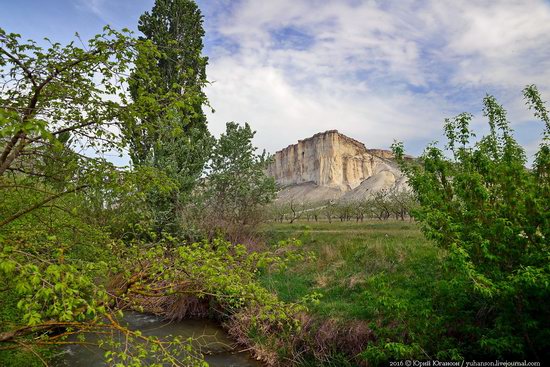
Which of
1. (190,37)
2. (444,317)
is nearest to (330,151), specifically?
→ (190,37)

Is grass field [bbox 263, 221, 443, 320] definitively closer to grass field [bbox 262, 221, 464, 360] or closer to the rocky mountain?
grass field [bbox 262, 221, 464, 360]

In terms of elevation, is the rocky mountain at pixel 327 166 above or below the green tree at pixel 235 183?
above

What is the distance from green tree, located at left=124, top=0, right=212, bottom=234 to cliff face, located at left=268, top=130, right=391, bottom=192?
407ft

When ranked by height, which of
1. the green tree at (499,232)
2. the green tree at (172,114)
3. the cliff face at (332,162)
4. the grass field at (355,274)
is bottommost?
the grass field at (355,274)

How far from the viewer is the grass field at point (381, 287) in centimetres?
784

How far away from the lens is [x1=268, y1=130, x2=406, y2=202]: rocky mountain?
14300 cm

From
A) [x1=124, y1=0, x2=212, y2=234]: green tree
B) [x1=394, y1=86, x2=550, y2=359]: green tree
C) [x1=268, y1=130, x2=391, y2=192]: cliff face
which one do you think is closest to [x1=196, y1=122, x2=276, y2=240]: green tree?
[x1=124, y1=0, x2=212, y2=234]: green tree

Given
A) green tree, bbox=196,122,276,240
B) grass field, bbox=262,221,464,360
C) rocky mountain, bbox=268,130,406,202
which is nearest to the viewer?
grass field, bbox=262,221,464,360

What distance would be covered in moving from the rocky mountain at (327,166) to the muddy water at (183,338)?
122 m

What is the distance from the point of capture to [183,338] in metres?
12.5

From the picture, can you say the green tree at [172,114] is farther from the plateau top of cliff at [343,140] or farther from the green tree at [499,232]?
the plateau top of cliff at [343,140]

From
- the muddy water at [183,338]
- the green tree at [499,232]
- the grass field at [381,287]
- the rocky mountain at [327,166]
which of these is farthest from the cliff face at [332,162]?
the green tree at [499,232]

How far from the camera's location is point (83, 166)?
4406 millimetres

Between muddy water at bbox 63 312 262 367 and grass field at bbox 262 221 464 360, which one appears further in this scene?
muddy water at bbox 63 312 262 367
